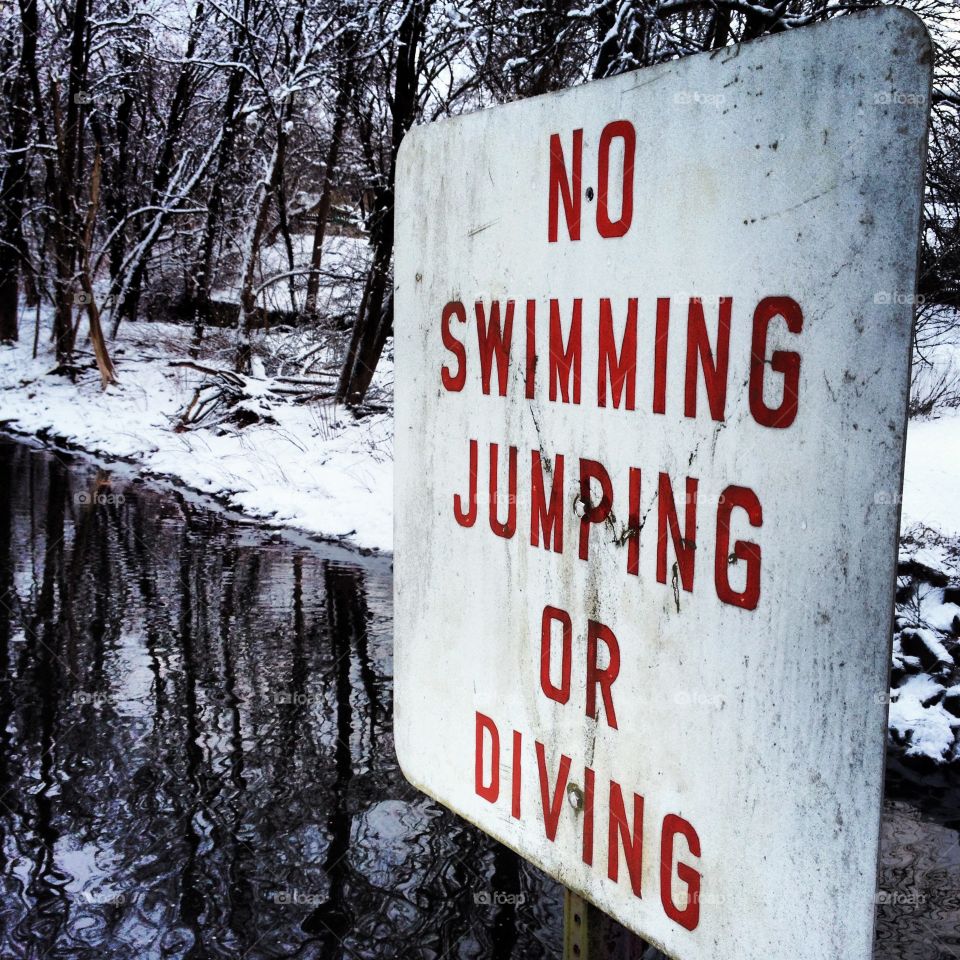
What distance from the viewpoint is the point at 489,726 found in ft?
3.96

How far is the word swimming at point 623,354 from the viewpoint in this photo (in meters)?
0.87

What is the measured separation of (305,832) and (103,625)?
3.19 meters

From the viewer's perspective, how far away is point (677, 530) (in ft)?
3.17

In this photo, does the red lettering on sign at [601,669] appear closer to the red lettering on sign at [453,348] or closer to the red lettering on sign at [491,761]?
the red lettering on sign at [491,761]

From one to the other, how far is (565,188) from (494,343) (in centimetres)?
20

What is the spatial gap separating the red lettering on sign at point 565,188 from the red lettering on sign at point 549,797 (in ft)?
1.87

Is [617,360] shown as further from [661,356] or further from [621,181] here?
[621,181]

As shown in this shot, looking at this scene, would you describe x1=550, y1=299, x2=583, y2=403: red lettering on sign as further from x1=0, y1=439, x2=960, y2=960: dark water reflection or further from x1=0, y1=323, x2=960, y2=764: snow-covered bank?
x1=0, y1=323, x2=960, y2=764: snow-covered bank

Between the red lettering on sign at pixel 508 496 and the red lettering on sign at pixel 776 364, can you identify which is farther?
the red lettering on sign at pixel 508 496

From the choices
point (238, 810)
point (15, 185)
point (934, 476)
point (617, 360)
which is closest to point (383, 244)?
point (934, 476)

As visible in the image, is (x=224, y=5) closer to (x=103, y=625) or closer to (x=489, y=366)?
(x=103, y=625)

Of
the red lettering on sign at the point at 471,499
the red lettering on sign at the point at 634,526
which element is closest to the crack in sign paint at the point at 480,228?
the red lettering on sign at the point at 471,499

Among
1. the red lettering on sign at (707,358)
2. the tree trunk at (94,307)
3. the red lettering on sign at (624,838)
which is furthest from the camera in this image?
the tree trunk at (94,307)

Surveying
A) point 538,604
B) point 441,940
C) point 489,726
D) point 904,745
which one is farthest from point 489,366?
point 904,745
